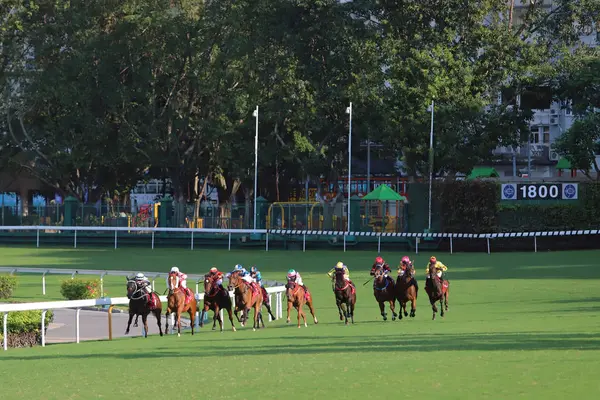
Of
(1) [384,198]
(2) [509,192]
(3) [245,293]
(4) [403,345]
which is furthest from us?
(1) [384,198]

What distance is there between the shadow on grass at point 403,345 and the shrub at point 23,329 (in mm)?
4794

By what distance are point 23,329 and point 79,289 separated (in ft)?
26.6

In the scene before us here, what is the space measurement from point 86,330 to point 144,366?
440 inches

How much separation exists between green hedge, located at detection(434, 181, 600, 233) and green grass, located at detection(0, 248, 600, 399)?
16864 millimetres

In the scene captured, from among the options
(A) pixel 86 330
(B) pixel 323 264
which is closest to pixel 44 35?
(B) pixel 323 264

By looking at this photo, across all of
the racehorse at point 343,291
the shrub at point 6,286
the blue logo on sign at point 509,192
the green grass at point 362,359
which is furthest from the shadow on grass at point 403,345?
the blue logo on sign at point 509,192

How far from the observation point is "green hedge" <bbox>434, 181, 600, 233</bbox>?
→ 44875mm

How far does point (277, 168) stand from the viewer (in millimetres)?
57656

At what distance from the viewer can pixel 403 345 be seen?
15.4 m

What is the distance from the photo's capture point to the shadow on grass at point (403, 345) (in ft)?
47.6

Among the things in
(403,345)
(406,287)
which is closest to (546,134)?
(406,287)

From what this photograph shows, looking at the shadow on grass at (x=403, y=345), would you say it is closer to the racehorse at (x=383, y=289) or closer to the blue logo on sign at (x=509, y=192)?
the racehorse at (x=383, y=289)

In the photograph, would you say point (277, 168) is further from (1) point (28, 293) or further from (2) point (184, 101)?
(1) point (28, 293)

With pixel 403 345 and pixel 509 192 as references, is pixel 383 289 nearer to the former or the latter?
pixel 403 345
